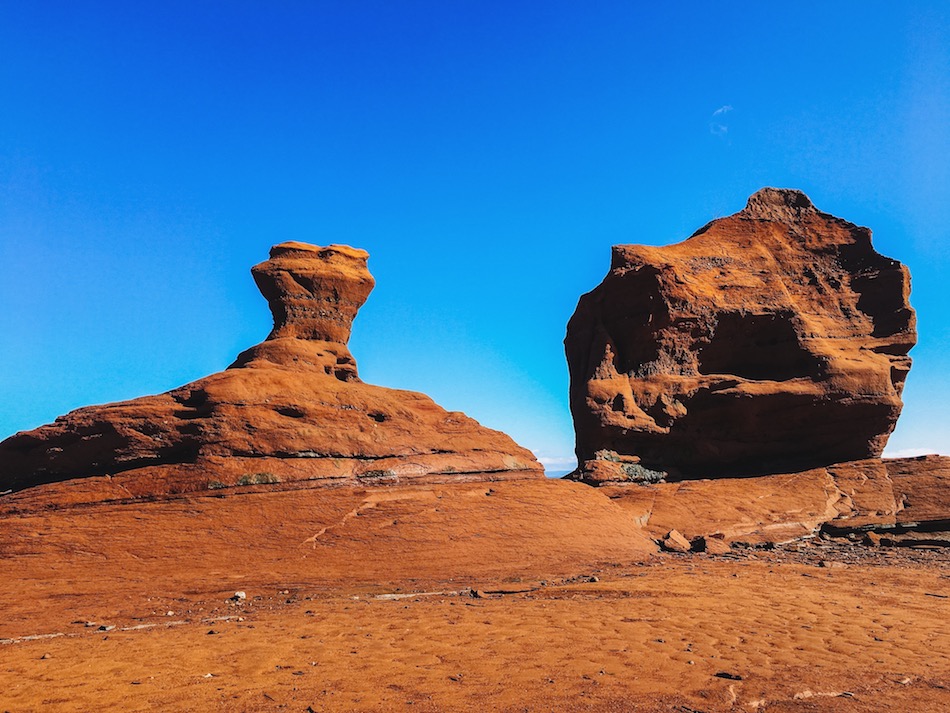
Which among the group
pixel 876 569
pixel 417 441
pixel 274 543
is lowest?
pixel 876 569

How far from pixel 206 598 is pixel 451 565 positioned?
4.39 metres

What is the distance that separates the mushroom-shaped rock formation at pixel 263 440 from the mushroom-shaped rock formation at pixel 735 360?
28.0ft

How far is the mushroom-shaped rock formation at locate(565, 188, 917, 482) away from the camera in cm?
2516

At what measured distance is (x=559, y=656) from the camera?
20.1 feet

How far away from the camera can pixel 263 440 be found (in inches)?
554

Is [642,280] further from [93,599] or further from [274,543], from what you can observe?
[93,599]

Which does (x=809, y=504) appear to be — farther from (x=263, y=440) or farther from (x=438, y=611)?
(x=263, y=440)

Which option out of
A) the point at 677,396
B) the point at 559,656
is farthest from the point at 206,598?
the point at 677,396

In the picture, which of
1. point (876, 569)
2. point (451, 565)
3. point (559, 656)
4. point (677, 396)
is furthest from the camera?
point (677, 396)

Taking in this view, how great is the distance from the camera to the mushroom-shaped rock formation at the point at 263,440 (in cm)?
1374

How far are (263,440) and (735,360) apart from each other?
21.3 meters

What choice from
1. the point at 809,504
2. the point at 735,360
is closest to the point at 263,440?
the point at 809,504

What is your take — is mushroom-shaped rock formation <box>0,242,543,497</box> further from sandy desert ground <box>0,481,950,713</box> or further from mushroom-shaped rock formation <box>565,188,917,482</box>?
mushroom-shaped rock formation <box>565,188,917,482</box>

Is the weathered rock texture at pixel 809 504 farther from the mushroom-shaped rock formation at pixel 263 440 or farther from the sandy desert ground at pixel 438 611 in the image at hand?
the mushroom-shaped rock formation at pixel 263 440
